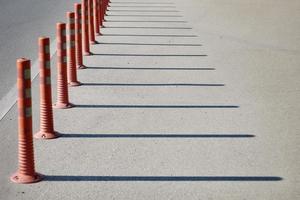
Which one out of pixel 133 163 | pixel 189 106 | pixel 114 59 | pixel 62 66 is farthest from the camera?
pixel 114 59

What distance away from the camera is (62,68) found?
370 inches

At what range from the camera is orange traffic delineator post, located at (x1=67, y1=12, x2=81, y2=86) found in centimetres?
1015

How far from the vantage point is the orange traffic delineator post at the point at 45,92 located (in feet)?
25.4

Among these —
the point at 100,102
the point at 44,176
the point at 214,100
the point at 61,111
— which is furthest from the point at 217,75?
the point at 44,176

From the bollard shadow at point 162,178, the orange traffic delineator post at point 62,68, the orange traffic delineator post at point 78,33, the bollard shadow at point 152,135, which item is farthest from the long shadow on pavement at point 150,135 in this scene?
the orange traffic delineator post at point 78,33

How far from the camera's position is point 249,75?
42.3 feet

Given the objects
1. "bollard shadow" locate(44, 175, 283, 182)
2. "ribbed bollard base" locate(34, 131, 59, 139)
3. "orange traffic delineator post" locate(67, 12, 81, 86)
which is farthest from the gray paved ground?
"orange traffic delineator post" locate(67, 12, 81, 86)

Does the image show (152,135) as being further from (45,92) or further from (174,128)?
(45,92)

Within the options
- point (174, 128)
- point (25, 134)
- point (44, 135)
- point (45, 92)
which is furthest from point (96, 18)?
point (25, 134)

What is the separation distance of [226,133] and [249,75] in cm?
430

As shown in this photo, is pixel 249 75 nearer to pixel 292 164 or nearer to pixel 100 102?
pixel 100 102

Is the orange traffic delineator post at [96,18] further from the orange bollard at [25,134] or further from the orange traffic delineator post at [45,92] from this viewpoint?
the orange bollard at [25,134]

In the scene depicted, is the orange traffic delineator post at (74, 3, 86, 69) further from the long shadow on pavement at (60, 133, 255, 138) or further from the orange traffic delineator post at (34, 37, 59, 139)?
the orange traffic delineator post at (34, 37, 59, 139)

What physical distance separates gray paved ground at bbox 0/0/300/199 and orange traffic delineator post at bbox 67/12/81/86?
223mm
